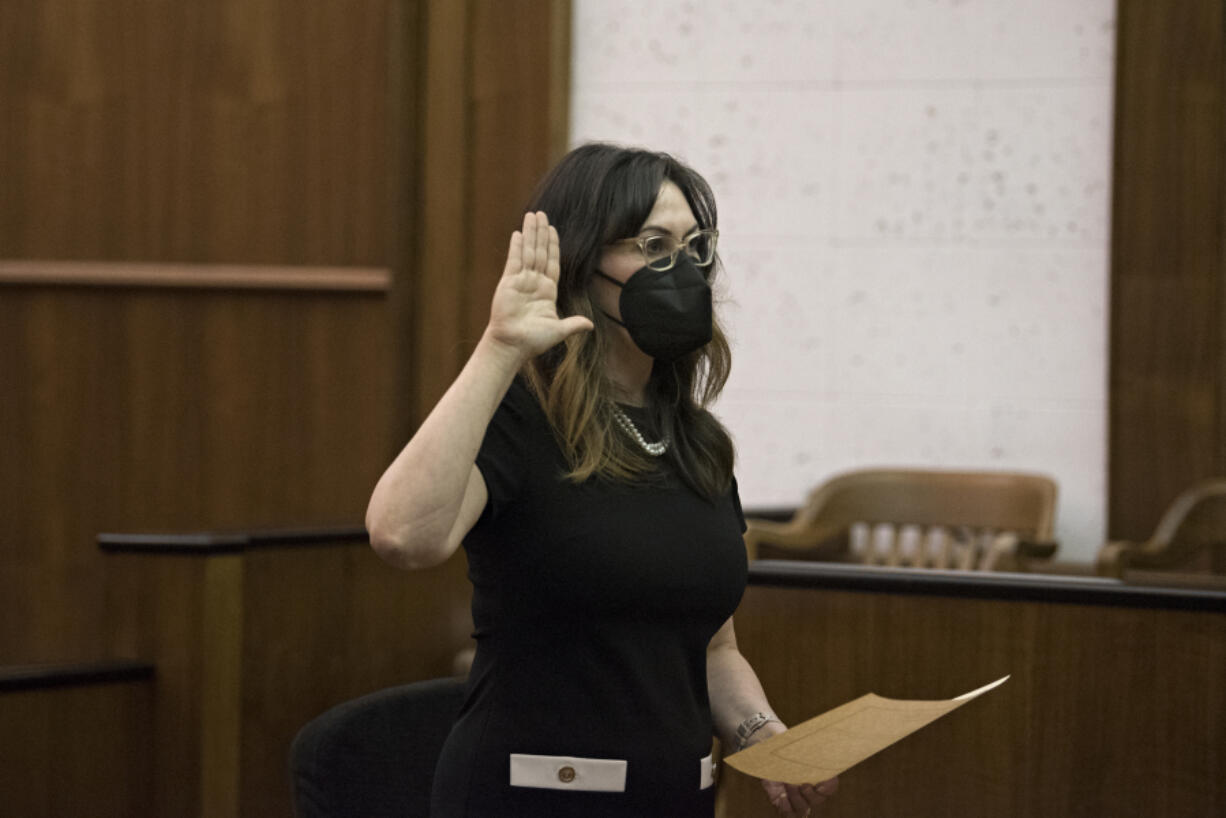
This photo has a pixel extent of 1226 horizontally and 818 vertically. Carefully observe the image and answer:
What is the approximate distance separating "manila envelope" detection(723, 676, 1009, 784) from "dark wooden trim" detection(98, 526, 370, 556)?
172 centimetres

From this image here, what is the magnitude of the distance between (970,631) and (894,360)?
2193 millimetres

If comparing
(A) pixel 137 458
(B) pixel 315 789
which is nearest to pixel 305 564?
(A) pixel 137 458

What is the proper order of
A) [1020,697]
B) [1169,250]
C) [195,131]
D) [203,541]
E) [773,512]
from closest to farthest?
[1020,697], [203,541], [195,131], [1169,250], [773,512]

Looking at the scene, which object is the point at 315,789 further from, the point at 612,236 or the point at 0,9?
the point at 0,9

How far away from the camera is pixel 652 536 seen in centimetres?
141

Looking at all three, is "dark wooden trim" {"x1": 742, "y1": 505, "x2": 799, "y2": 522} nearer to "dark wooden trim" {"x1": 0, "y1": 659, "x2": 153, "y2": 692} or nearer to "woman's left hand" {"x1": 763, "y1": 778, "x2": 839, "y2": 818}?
"dark wooden trim" {"x1": 0, "y1": 659, "x2": 153, "y2": 692}

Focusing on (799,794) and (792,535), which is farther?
(792,535)

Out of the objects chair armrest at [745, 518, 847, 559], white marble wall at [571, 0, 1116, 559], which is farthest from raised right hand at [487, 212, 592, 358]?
white marble wall at [571, 0, 1116, 559]

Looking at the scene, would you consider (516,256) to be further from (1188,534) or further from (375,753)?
(1188,534)

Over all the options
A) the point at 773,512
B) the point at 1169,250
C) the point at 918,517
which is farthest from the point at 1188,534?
the point at 773,512

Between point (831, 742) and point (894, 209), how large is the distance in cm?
335

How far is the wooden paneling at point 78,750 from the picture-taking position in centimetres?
282

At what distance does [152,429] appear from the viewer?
12.4ft

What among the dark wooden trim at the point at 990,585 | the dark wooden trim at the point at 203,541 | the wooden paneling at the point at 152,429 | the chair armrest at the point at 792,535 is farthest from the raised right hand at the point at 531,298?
the chair armrest at the point at 792,535
